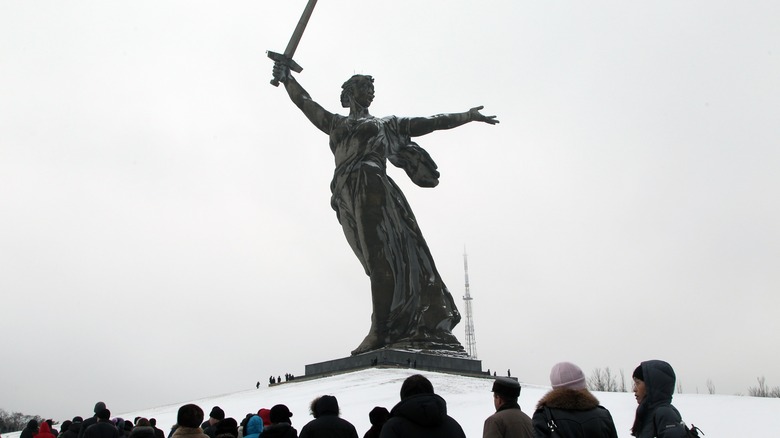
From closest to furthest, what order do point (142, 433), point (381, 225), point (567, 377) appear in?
point (567, 377)
point (142, 433)
point (381, 225)

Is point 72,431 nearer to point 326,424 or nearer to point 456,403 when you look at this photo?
point 326,424

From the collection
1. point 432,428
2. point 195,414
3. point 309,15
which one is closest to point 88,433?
point 195,414

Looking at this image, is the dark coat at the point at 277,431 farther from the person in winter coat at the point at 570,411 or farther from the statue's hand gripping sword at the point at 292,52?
the statue's hand gripping sword at the point at 292,52

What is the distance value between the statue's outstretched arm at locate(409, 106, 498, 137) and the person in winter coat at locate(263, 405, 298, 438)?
41.4ft

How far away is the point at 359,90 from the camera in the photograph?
1670cm

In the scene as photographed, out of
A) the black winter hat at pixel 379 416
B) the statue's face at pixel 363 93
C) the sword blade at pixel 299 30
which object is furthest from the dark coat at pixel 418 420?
the sword blade at pixel 299 30

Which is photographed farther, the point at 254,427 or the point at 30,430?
the point at 30,430

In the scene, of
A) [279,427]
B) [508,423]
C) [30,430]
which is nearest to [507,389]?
[508,423]

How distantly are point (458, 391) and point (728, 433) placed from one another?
4147mm

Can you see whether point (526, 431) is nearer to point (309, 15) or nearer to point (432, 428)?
point (432, 428)

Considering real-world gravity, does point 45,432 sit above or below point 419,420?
below

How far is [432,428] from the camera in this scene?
3.65m

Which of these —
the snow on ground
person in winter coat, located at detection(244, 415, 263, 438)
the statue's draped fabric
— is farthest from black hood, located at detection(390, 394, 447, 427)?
the statue's draped fabric

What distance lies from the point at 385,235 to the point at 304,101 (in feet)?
11.6
